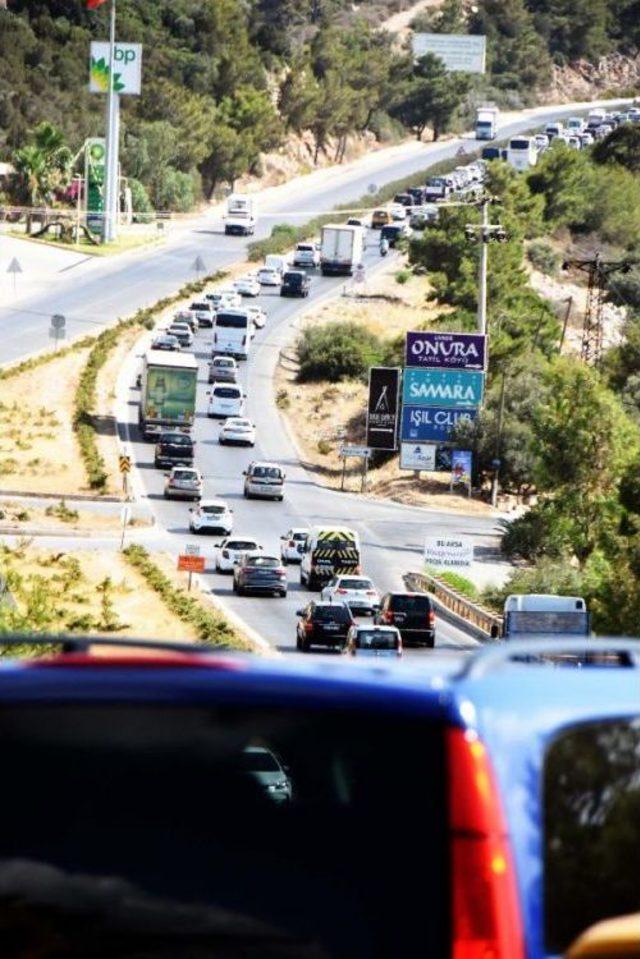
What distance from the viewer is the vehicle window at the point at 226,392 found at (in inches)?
3642

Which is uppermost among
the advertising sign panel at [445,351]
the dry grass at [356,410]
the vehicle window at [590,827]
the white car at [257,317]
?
the vehicle window at [590,827]

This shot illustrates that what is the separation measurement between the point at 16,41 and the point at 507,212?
49408mm

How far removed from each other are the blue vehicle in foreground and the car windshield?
7205 centimetres

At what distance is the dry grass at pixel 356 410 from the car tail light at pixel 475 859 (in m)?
77.3

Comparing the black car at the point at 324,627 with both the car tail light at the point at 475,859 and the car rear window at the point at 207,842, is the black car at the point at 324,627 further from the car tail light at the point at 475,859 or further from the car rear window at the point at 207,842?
the car tail light at the point at 475,859

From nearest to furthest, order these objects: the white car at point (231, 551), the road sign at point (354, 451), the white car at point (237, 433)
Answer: the white car at point (231, 551) → the road sign at point (354, 451) → the white car at point (237, 433)

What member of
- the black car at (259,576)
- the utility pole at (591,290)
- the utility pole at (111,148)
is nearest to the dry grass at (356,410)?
the utility pole at (591,290)

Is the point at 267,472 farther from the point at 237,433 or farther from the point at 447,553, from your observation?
the point at 447,553

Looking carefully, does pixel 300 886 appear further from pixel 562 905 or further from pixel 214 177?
pixel 214 177

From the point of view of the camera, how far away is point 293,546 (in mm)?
65875

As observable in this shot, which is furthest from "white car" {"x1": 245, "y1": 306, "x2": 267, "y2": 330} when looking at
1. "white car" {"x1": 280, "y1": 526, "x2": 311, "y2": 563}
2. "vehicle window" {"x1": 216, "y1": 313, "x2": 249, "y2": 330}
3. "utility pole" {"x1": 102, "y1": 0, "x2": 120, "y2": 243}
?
"white car" {"x1": 280, "y1": 526, "x2": 311, "y2": 563}

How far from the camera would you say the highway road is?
186ft

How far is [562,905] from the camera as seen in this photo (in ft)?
16.2

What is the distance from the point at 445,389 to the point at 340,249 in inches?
1965
